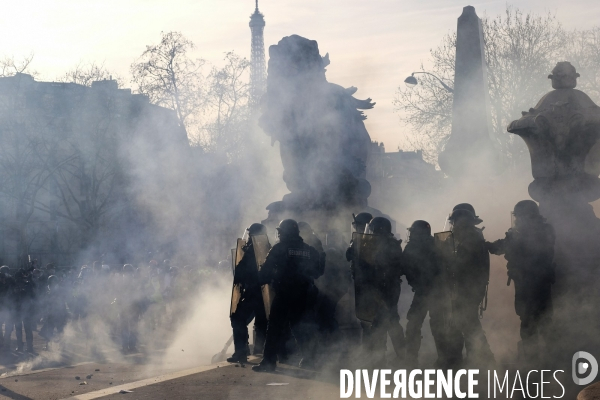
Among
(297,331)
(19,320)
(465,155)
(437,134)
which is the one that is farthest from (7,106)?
(297,331)

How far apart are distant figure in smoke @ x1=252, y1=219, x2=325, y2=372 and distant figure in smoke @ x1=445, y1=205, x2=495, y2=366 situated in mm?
1713

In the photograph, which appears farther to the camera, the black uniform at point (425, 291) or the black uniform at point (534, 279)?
the black uniform at point (425, 291)

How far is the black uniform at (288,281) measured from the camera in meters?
10.5

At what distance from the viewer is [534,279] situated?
9312mm

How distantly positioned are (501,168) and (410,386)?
11.8 m

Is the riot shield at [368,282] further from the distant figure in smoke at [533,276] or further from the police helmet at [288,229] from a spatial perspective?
the distant figure in smoke at [533,276]

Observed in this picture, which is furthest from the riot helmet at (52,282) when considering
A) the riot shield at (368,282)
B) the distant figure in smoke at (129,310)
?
the riot shield at (368,282)

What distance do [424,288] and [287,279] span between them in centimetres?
161

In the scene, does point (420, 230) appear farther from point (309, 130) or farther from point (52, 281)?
point (52, 281)

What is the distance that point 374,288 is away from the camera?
10.2 m

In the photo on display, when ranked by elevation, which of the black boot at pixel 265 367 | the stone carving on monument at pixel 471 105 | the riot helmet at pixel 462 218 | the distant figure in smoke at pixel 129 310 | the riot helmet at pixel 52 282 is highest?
the stone carving on monument at pixel 471 105

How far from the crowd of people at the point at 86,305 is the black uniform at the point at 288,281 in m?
7.12

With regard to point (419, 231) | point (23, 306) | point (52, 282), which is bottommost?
point (23, 306)

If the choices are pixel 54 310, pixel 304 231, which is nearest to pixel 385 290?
pixel 304 231
